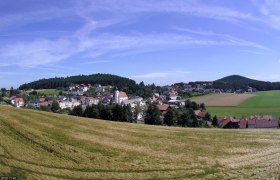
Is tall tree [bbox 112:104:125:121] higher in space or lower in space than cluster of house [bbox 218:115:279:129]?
higher

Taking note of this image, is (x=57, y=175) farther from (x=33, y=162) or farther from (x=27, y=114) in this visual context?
(x=27, y=114)

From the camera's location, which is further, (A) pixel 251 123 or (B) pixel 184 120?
(A) pixel 251 123

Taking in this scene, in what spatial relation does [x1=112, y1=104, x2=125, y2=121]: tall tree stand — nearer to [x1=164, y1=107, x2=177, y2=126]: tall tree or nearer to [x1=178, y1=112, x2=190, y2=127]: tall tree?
[x1=164, y1=107, x2=177, y2=126]: tall tree

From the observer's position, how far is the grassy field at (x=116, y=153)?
26125 millimetres

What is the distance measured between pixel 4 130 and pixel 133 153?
42.6 feet

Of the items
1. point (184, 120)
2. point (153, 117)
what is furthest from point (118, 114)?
point (184, 120)

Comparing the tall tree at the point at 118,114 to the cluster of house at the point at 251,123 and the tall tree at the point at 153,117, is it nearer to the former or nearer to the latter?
the tall tree at the point at 153,117

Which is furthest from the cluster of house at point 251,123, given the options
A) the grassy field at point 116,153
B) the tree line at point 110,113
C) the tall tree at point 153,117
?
the grassy field at point 116,153

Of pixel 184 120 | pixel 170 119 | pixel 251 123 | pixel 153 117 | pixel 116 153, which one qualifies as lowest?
pixel 251 123

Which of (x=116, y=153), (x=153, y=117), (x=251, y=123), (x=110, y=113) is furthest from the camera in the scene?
(x=251, y=123)

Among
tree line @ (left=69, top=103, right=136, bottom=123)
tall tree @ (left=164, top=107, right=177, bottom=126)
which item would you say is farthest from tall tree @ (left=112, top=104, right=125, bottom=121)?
tall tree @ (left=164, top=107, right=177, bottom=126)

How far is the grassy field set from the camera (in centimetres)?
2612

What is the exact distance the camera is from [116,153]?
31.3 m

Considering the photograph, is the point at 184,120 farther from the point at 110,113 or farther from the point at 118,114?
the point at 110,113
